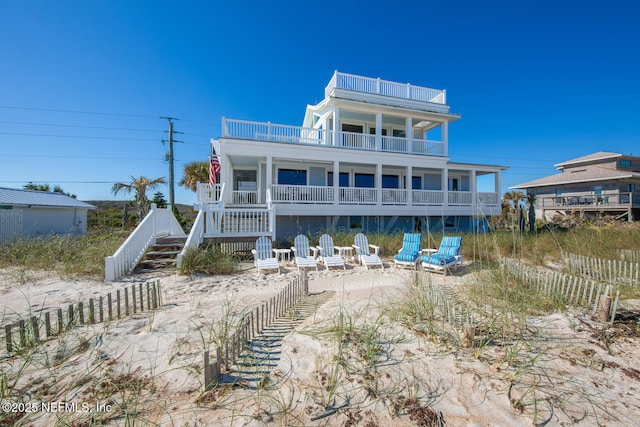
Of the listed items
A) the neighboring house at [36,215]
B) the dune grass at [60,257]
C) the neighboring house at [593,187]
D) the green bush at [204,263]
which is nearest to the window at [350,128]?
the green bush at [204,263]

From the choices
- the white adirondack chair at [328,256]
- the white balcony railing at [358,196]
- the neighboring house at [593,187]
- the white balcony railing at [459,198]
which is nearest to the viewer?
the white adirondack chair at [328,256]

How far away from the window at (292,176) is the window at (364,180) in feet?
10.5

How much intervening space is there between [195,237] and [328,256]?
14.1ft

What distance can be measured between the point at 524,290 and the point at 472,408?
3606mm

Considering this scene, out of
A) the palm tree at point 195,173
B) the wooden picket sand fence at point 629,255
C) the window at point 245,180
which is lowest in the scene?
the wooden picket sand fence at point 629,255

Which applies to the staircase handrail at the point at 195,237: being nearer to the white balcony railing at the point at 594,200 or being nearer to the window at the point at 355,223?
the window at the point at 355,223

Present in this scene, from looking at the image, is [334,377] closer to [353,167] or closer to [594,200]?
[353,167]

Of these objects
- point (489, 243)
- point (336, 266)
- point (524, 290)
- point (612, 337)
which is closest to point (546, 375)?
point (612, 337)

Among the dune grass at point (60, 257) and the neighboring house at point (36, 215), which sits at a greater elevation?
the neighboring house at point (36, 215)

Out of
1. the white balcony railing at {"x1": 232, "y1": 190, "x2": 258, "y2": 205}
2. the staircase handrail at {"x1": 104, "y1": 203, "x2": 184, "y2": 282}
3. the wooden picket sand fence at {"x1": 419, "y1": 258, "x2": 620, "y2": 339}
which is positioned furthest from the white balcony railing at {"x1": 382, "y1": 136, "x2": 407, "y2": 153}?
the staircase handrail at {"x1": 104, "y1": 203, "x2": 184, "y2": 282}

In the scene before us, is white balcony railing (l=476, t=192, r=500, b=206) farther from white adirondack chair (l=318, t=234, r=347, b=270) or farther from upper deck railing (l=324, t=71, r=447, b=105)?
white adirondack chair (l=318, t=234, r=347, b=270)

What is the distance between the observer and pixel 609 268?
5.87 metres

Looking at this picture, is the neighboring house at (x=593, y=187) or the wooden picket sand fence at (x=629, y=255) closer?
the wooden picket sand fence at (x=629, y=255)

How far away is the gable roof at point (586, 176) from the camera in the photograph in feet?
69.8
